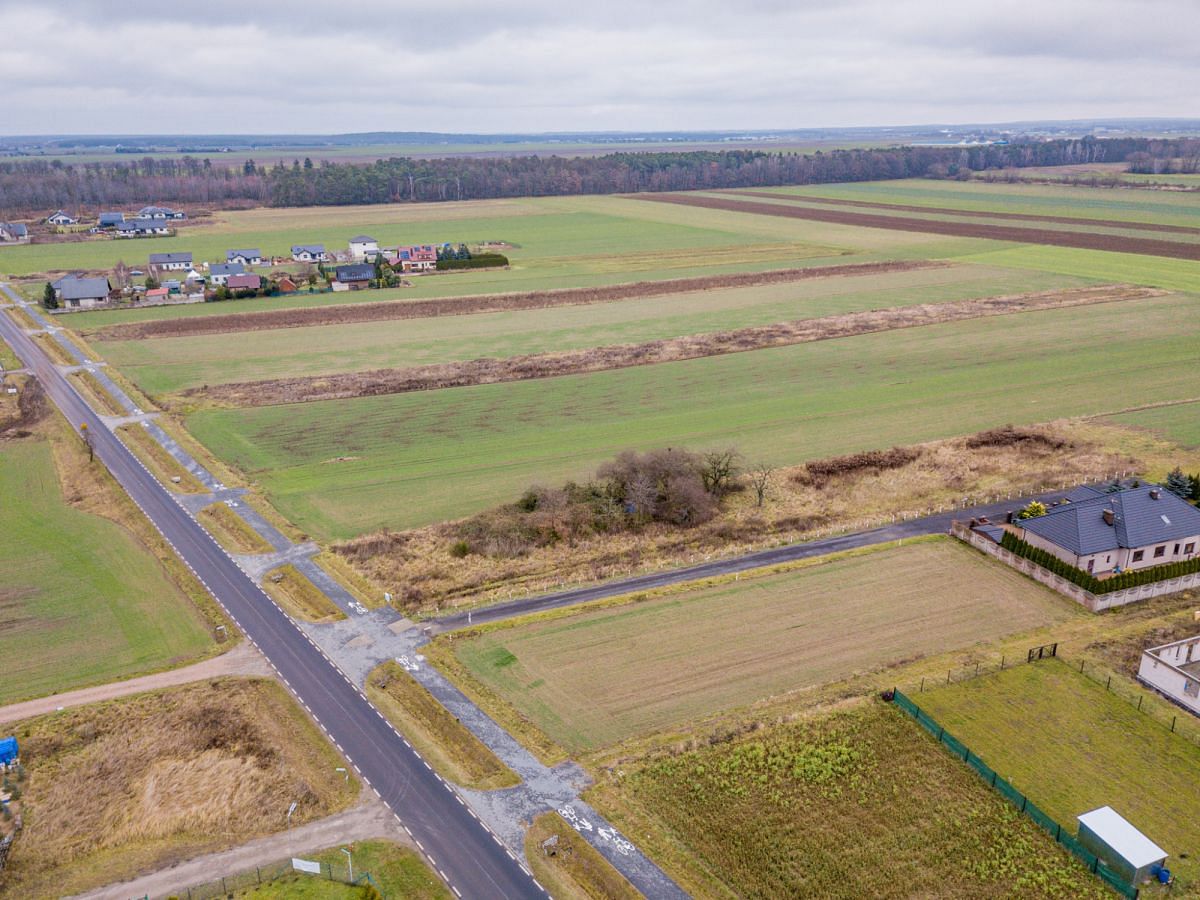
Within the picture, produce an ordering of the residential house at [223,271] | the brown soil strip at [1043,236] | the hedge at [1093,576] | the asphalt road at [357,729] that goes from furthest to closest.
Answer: the brown soil strip at [1043,236] < the residential house at [223,271] < the hedge at [1093,576] < the asphalt road at [357,729]

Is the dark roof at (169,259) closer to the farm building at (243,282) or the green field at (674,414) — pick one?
the farm building at (243,282)

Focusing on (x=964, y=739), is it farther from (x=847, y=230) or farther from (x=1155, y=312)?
(x=847, y=230)

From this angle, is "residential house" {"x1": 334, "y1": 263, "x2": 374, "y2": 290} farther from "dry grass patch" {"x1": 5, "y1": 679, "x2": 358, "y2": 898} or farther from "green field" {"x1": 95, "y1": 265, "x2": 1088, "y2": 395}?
"dry grass patch" {"x1": 5, "y1": 679, "x2": 358, "y2": 898}

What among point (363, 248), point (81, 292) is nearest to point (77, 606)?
point (81, 292)

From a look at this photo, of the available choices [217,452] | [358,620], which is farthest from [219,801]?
[217,452]

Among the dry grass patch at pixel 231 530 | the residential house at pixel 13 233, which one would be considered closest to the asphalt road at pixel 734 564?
the dry grass patch at pixel 231 530

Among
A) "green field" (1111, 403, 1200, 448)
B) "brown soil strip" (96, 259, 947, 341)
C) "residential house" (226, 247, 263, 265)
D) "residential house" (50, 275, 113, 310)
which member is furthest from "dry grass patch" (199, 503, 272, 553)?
"residential house" (226, 247, 263, 265)

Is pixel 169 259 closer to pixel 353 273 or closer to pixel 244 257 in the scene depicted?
pixel 244 257
